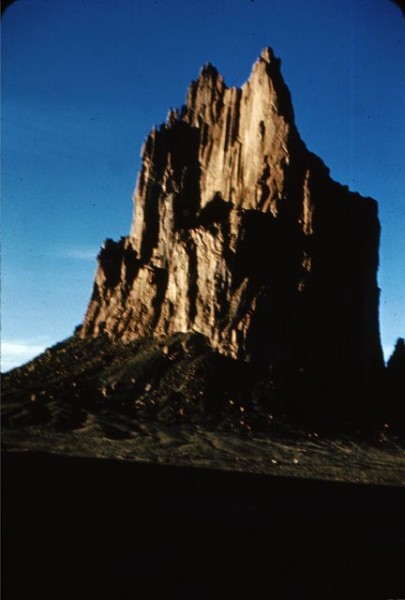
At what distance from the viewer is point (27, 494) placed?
685 inches

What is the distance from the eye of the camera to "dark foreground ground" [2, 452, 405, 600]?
379 inches

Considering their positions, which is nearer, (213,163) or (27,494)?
(27,494)

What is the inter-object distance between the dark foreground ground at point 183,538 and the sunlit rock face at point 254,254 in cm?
2982

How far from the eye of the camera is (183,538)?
14.1m

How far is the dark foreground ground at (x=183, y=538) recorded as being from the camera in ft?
31.6

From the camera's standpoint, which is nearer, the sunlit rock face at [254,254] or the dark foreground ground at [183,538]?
the dark foreground ground at [183,538]

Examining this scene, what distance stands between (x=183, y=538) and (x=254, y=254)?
1859 inches

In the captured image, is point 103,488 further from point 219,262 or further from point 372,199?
point 372,199

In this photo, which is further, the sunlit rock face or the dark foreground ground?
the sunlit rock face

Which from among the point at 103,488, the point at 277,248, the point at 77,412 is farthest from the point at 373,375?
the point at 103,488

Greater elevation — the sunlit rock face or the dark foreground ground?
the sunlit rock face

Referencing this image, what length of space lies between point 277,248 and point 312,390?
A: 1799cm

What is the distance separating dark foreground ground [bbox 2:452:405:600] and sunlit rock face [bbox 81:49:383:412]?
97.8ft

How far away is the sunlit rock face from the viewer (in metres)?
56.0
